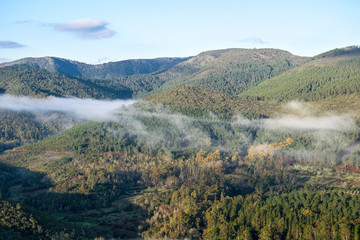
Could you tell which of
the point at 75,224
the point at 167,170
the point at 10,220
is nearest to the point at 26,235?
the point at 10,220

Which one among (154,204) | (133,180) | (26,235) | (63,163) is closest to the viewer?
(26,235)

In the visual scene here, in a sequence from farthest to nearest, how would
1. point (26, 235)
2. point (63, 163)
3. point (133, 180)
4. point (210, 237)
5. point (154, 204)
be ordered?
point (63, 163), point (133, 180), point (154, 204), point (210, 237), point (26, 235)

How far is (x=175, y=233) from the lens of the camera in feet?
355

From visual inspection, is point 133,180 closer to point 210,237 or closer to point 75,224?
point 75,224

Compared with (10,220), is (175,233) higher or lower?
lower

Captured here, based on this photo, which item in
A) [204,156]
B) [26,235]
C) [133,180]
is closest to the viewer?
[26,235]

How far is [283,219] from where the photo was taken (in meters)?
107

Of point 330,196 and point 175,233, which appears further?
point 330,196

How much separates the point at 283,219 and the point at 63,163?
118 meters

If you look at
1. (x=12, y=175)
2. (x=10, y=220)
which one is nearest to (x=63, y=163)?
(x=12, y=175)

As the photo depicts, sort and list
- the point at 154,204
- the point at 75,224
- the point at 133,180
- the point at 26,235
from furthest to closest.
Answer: the point at 133,180, the point at 154,204, the point at 75,224, the point at 26,235

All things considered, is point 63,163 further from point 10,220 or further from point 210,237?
point 210,237

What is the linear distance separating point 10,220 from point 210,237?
55774 millimetres

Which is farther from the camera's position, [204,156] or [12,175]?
[204,156]
